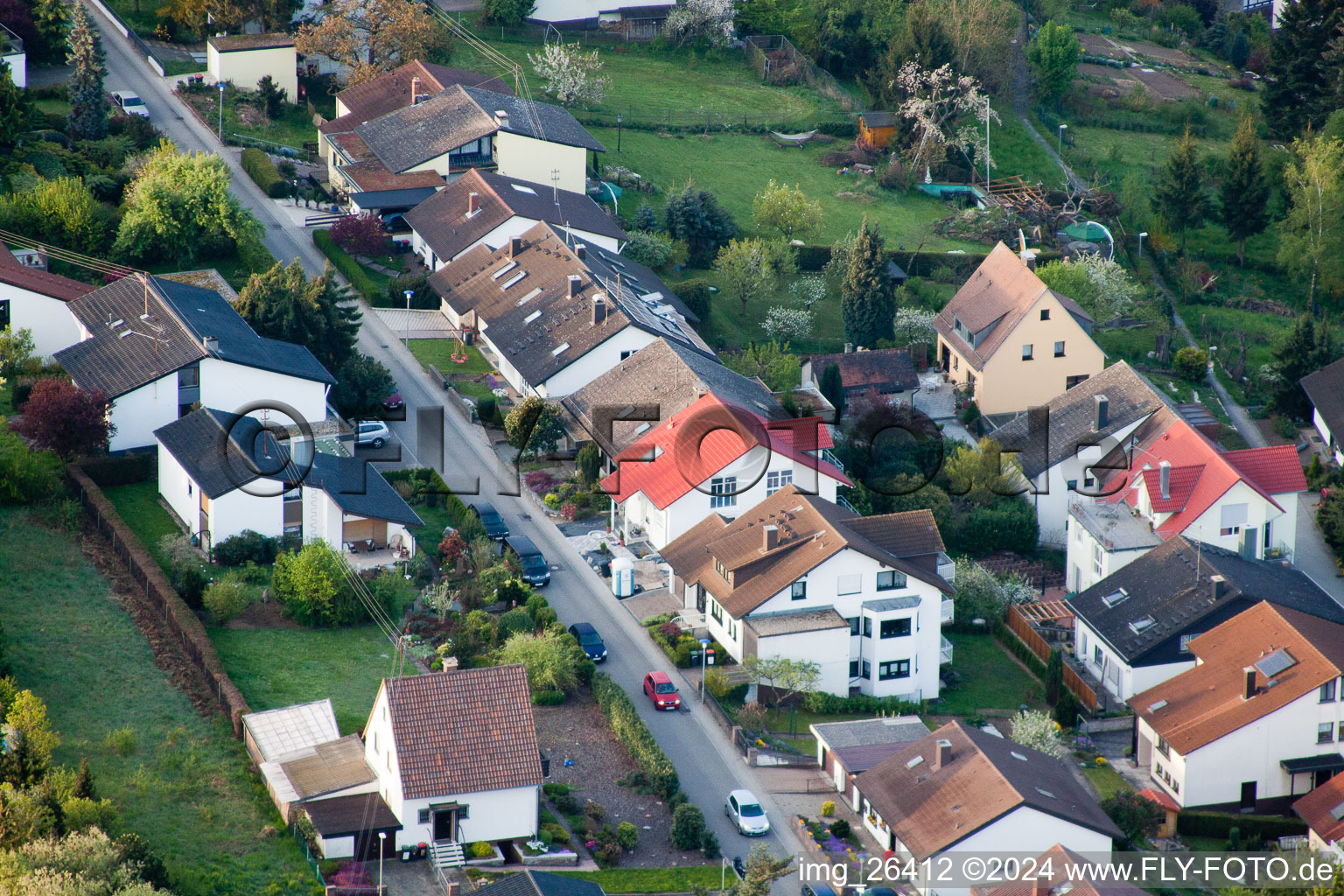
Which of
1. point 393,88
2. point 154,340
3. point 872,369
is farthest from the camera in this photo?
point 393,88

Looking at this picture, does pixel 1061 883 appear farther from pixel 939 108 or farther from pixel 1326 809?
pixel 939 108

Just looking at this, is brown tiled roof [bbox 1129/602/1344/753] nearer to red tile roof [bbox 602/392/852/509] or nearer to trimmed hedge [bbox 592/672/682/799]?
red tile roof [bbox 602/392/852/509]

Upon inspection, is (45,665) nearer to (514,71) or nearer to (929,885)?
(929,885)

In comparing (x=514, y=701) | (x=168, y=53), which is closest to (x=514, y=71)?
(x=168, y=53)

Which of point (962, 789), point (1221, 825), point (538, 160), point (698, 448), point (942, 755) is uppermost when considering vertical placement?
point (538, 160)

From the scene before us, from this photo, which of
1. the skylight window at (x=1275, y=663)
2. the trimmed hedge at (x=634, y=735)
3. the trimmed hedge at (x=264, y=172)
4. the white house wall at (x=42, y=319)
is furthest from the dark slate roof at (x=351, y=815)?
the trimmed hedge at (x=264, y=172)

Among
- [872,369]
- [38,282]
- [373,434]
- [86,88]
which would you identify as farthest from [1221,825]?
[86,88]

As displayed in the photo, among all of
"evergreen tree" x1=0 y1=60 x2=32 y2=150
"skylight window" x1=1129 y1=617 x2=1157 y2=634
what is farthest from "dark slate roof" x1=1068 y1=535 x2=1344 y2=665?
"evergreen tree" x1=0 y1=60 x2=32 y2=150
